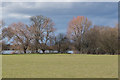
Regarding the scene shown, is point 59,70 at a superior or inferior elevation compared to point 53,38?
inferior

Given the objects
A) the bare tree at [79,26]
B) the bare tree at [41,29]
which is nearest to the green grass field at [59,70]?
the bare tree at [79,26]

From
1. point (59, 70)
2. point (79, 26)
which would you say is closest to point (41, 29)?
point (79, 26)

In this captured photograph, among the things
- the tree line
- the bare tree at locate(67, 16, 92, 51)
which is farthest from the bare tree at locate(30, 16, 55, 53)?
the bare tree at locate(67, 16, 92, 51)

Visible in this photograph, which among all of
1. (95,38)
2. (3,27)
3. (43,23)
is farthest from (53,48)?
(95,38)

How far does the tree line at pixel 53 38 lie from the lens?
29.7 metres

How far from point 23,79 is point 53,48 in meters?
35.3

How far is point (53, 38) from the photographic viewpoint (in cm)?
4200

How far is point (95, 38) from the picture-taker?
2809cm

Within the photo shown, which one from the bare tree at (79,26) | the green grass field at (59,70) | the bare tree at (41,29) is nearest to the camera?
the green grass field at (59,70)

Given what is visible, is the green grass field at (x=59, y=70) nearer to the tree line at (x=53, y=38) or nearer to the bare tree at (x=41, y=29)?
the tree line at (x=53, y=38)

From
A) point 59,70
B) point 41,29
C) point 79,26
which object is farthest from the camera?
point 41,29

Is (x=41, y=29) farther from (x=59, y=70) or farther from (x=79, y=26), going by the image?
(x=59, y=70)

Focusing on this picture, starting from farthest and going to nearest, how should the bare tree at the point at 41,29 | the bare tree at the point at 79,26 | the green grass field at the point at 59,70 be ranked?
the bare tree at the point at 41,29, the bare tree at the point at 79,26, the green grass field at the point at 59,70

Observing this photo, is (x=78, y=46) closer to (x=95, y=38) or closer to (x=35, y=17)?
(x=95, y=38)
